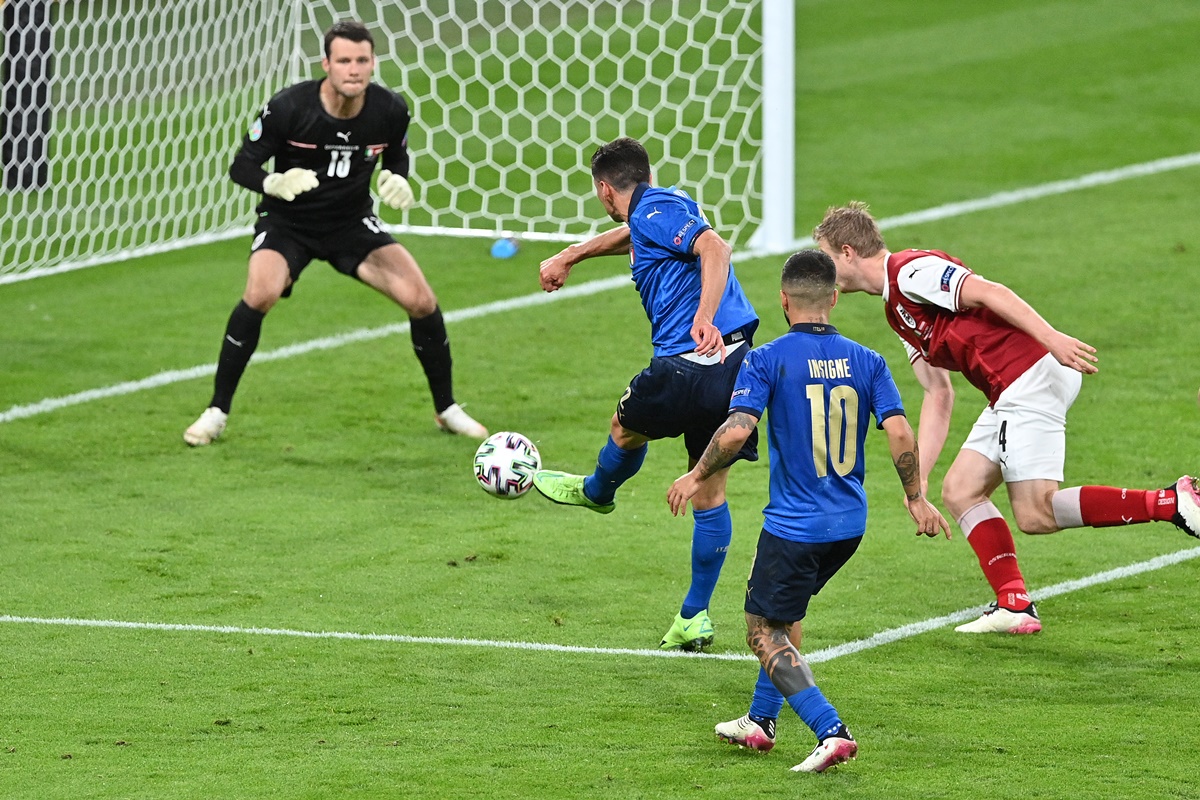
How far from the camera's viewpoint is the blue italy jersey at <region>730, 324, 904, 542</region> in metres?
5.31

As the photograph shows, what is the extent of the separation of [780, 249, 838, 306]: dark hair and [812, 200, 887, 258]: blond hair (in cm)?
106

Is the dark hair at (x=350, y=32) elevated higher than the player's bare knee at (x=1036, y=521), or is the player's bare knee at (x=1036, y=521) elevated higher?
the dark hair at (x=350, y=32)

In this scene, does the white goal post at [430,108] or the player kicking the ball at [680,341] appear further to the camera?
the white goal post at [430,108]

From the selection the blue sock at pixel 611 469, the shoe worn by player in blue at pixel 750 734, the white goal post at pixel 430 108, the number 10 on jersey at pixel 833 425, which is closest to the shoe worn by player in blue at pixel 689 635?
the blue sock at pixel 611 469

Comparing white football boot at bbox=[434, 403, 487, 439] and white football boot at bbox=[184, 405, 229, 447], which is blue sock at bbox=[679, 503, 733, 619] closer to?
white football boot at bbox=[434, 403, 487, 439]

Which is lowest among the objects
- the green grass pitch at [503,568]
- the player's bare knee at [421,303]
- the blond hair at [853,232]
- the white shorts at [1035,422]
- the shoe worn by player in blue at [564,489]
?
the green grass pitch at [503,568]

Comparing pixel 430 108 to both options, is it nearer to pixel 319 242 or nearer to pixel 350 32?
pixel 319 242

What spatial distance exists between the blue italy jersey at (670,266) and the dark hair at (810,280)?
1089 millimetres

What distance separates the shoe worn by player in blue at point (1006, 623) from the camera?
6785 mm

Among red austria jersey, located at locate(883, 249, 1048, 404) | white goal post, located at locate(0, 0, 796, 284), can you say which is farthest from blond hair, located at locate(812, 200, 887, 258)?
white goal post, located at locate(0, 0, 796, 284)

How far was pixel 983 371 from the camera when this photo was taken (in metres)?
6.79

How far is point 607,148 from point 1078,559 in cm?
287

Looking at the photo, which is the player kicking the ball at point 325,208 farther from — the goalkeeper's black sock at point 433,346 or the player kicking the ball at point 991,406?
the player kicking the ball at point 991,406

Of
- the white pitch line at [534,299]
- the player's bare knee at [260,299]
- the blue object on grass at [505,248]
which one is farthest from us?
the blue object on grass at [505,248]
